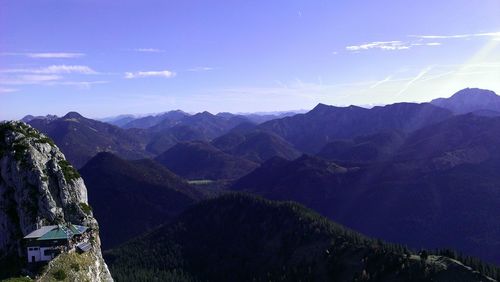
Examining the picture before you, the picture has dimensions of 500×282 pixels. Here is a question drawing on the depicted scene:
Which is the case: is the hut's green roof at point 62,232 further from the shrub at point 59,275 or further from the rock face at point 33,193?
the shrub at point 59,275

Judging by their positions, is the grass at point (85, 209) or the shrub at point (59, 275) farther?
the grass at point (85, 209)

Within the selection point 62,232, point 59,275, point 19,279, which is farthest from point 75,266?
point 19,279

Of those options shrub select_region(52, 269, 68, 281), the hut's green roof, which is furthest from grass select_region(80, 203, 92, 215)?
shrub select_region(52, 269, 68, 281)

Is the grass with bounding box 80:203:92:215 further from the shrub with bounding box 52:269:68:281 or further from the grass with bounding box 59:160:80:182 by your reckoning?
the shrub with bounding box 52:269:68:281

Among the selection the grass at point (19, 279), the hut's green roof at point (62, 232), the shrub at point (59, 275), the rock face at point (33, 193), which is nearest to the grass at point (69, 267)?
the shrub at point (59, 275)

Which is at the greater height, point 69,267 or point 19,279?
point 19,279

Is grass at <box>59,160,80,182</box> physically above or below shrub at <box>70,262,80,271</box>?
above

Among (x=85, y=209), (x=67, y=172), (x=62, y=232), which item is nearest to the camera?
(x=62, y=232)

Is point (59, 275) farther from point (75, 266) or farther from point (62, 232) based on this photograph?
point (62, 232)

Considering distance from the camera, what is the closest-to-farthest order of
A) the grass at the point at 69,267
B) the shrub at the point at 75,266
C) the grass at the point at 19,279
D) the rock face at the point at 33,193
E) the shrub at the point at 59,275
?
the grass at the point at 19,279 → the shrub at the point at 59,275 → the grass at the point at 69,267 → the shrub at the point at 75,266 → the rock face at the point at 33,193
